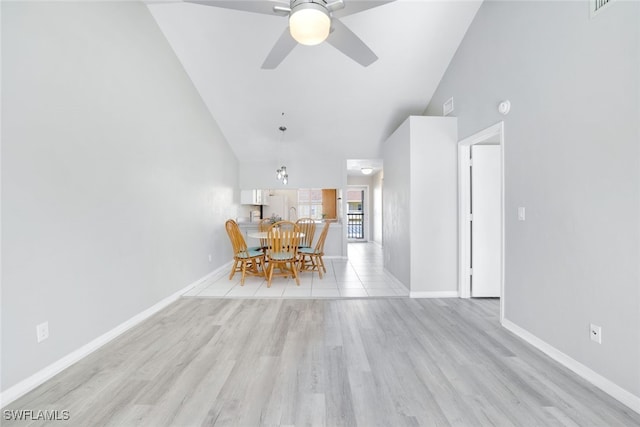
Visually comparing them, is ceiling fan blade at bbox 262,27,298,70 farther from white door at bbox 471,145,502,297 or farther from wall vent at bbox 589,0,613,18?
white door at bbox 471,145,502,297

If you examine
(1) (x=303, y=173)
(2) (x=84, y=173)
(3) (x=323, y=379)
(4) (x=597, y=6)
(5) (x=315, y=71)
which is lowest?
(3) (x=323, y=379)

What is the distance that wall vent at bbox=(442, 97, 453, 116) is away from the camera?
11.9 feet

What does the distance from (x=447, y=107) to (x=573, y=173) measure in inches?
83.5

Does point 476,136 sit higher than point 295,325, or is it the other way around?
point 476,136

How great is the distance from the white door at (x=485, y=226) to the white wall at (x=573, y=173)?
813 millimetres

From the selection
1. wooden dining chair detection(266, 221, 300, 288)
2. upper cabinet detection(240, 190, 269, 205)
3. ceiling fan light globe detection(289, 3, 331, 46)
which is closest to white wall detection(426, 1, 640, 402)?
ceiling fan light globe detection(289, 3, 331, 46)

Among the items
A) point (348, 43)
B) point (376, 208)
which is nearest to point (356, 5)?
point (348, 43)

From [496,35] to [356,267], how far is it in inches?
159

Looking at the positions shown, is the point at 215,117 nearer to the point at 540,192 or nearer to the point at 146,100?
the point at 146,100

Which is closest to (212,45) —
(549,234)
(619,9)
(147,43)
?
(147,43)

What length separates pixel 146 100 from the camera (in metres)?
2.91

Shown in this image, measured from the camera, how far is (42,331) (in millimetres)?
1806

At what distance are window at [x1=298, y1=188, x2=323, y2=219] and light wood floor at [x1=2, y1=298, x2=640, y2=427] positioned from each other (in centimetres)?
604

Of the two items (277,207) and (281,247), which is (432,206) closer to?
(281,247)
